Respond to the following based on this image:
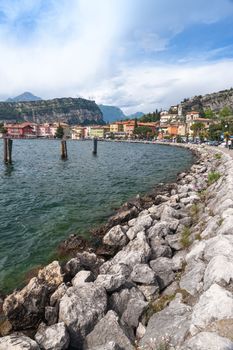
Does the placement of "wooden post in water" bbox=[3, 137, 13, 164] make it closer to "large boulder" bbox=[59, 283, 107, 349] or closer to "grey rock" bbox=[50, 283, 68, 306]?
"grey rock" bbox=[50, 283, 68, 306]

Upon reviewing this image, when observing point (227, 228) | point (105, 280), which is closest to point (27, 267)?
point (105, 280)

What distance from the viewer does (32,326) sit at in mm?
→ 7660

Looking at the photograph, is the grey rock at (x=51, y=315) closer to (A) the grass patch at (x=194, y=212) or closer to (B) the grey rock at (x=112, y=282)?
(B) the grey rock at (x=112, y=282)

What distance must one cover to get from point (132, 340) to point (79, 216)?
11740mm

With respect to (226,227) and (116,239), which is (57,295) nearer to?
(116,239)

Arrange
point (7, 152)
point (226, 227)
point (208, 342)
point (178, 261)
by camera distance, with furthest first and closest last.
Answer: point (7, 152), point (178, 261), point (226, 227), point (208, 342)

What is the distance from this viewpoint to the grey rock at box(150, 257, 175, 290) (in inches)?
348

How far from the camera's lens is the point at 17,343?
6.00 m

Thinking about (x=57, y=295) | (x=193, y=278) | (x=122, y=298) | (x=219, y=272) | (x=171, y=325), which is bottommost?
(x=57, y=295)

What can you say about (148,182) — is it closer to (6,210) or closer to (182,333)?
(6,210)

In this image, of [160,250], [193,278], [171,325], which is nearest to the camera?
[171,325]

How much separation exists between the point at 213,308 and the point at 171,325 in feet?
3.08

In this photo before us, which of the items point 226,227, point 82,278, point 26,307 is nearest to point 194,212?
point 226,227

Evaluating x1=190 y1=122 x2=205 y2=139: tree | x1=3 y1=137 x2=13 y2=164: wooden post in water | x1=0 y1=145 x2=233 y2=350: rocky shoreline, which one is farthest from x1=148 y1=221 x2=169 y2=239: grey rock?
x1=190 y1=122 x2=205 y2=139: tree
